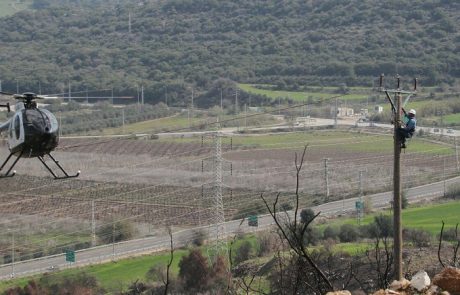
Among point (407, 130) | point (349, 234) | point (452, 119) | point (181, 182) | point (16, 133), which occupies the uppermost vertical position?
point (407, 130)

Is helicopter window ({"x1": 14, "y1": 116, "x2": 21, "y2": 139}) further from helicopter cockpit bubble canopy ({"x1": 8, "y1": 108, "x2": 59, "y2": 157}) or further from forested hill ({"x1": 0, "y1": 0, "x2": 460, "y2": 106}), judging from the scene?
forested hill ({"x1": 0, "y1": 0, "x2": 460, "y2": 106})

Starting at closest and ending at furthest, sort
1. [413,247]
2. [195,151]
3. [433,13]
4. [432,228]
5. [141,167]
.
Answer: [413,247]
[432,228]
[141,167]
[195,151]
[433,13]

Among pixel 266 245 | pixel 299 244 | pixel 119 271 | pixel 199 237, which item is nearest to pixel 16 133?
pixel 299 244

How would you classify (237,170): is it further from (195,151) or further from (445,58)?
(445,58)

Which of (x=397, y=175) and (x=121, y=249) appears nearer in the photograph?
(x=397, y=175)

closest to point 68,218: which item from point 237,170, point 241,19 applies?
point 237,170

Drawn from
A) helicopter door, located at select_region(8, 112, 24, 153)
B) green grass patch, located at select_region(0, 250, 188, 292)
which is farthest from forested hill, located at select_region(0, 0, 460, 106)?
helicopter door, located at select_region(8, 112, 24, 153)

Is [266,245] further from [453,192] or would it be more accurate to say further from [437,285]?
[437,285]
